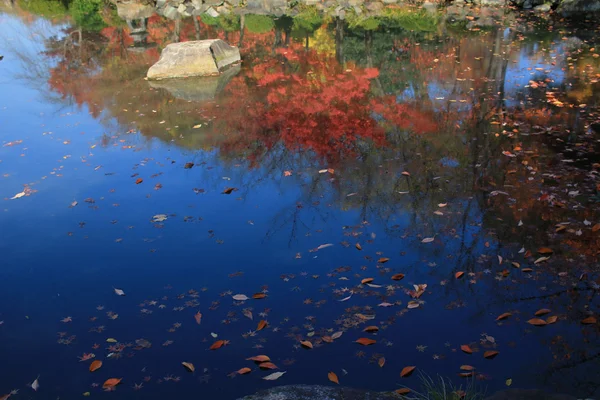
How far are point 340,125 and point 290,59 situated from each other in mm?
5882

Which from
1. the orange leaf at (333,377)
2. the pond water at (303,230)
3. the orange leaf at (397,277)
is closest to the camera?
the orange leaf at (333,377)

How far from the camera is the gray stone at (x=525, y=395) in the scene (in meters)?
3.99

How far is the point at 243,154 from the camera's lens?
9.52 metres

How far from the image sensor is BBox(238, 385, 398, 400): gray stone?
416cm

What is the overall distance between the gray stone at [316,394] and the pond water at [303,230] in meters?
0.48

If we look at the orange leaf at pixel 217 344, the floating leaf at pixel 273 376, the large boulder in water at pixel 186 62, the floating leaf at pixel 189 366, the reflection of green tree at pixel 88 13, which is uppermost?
the reflection of green tree at pixel 88 13

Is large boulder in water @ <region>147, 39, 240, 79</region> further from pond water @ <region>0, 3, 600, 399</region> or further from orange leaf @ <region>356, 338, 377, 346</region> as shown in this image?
orange leaf @ <region>356, 338, 377, 346</region>

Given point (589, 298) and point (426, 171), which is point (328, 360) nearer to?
point (589, 298)

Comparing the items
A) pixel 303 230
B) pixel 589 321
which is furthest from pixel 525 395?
pixel 303 230

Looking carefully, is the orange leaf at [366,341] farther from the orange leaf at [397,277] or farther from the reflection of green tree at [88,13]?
the reflection of green tree at [88,13]

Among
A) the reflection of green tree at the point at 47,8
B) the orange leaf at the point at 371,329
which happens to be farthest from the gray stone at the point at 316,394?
the reflection of green tree at the point at 47,8

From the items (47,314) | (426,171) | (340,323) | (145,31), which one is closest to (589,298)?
(340,323)

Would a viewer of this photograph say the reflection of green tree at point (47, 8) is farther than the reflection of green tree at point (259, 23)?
Yes

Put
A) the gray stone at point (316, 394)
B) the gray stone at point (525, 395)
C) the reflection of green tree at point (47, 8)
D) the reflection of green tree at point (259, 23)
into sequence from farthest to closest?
the reflection of green tree at point (47, 8) < the reflection of green tree at point (259, 23) < the gray stone at point (316, 394) < the gray stone at point (525, 395)
